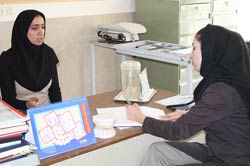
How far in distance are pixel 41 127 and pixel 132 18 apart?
2907mm

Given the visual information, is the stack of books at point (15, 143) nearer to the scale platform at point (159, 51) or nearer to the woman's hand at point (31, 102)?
the woman's hand at point (31, 102)

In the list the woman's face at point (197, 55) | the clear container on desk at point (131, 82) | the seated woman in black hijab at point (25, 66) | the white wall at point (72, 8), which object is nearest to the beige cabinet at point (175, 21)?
the white wall at point (72, 8)

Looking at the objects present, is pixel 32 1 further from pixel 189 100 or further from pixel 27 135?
pixel 27 135

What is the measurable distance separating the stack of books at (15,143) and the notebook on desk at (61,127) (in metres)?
0.04

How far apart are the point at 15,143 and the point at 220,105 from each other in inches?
33.4

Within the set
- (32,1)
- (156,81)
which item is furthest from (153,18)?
(32,1)

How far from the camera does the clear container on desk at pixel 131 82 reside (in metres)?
2.21

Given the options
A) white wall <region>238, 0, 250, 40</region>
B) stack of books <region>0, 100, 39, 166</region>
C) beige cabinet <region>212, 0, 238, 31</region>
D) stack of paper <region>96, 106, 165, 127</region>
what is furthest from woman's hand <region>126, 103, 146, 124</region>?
Answer: white wall <region>238, 0, 250, 40</region>

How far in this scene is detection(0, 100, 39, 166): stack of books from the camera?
1.40 meters

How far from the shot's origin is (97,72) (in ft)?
13.6

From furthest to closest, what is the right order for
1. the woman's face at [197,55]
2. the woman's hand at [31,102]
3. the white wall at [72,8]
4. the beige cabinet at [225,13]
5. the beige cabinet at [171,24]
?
the beige cabinet at [225,13] < the beige cabinet at [171,24] < the white wall at [72,8] < the woman's hand at [31,102] < the woman's face at [197,55]

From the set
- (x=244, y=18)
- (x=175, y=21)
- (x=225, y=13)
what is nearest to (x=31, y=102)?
(x=175, y=21)

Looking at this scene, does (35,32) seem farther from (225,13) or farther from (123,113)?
(225,13)

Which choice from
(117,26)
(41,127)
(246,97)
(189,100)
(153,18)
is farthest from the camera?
(153,18)
